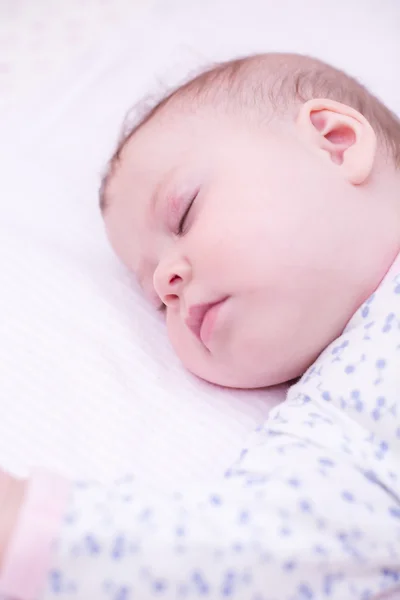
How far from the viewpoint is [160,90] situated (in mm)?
1533

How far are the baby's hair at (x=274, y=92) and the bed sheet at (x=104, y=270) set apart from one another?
18 cm

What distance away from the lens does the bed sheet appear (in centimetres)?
100

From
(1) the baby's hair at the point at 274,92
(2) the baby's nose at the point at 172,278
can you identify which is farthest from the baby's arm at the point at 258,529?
(1) the baby's hair at the point at 274,92

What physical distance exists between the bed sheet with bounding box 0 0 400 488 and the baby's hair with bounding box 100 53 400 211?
0.58 ft

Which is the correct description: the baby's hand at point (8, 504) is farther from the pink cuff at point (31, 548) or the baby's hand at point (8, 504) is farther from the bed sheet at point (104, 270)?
the bed sheet at point (104, 270)

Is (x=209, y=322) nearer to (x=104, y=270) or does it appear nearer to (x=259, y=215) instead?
(x=259, y=215)

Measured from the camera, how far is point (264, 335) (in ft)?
3.22

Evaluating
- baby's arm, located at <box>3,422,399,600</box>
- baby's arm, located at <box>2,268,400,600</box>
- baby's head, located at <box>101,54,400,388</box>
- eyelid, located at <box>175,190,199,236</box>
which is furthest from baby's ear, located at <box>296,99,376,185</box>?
baby's arm, located at <box>3,422,399,600</box>

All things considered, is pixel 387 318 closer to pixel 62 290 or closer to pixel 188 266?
pixel 188 266

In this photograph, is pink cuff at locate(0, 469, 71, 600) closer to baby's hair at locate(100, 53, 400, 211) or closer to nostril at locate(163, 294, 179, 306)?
nostril at locate(163, 294, 179, 306)

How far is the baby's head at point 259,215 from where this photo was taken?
97 centimetres

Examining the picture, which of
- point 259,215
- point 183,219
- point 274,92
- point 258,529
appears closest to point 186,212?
point 183,219

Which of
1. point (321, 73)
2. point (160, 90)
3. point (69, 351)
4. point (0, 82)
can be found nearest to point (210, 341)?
point (69, 351)

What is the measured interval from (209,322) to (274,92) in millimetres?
364
